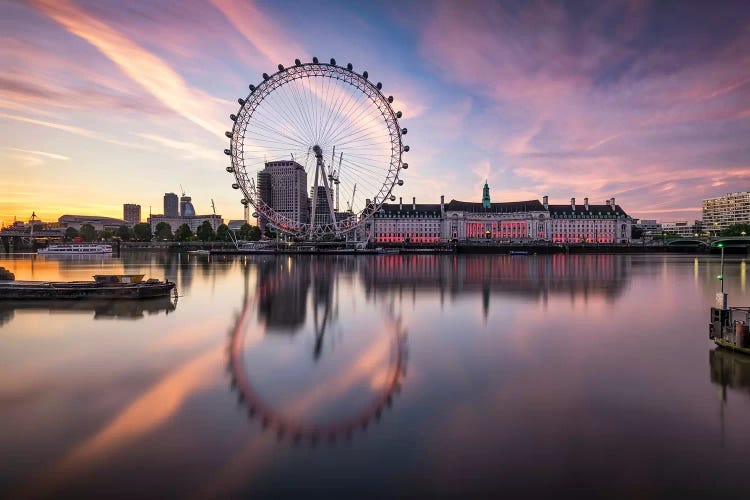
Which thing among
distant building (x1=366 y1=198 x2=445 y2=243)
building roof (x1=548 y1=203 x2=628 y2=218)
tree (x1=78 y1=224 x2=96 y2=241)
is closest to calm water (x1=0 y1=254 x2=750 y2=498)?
distant building (x1=366 y1=198 x2=445 y2=243)

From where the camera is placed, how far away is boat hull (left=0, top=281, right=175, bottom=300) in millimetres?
27109

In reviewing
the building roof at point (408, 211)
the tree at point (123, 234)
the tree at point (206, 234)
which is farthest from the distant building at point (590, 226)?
the tree at point (123, 234)

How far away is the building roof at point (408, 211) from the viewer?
164m

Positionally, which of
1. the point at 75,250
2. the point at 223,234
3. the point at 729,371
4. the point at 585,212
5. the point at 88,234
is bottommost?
the point at 729,371

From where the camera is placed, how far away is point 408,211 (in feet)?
546

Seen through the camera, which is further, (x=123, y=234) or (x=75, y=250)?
(x=123, y=234)

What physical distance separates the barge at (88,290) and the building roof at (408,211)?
446 feet

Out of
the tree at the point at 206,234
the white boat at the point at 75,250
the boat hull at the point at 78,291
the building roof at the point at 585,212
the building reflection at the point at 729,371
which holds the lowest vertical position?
the building reflection at the point at 729,371

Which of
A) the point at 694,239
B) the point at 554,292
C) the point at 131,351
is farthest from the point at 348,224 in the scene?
the point at 694,239

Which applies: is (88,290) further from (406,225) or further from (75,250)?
(406,225)

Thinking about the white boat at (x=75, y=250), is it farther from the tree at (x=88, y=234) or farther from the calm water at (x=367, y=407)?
the calm water at (x=367, y=407)

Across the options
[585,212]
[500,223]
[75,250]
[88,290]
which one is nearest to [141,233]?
[75,250]

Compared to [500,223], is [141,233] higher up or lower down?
lower down

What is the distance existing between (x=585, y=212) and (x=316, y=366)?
177 metres
